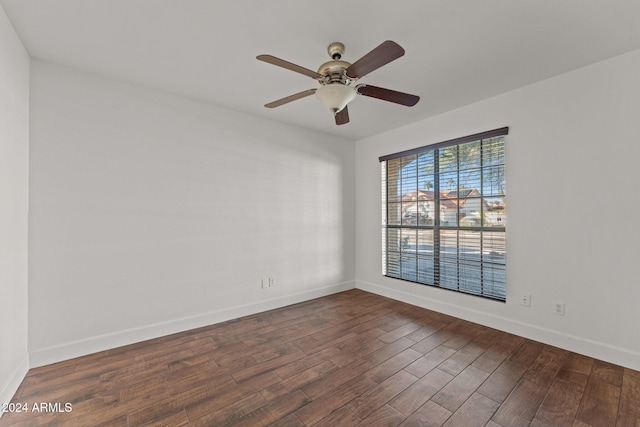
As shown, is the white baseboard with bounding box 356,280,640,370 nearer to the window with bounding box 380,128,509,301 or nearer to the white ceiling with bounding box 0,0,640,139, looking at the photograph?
the window with bounding box 380,128,509,301

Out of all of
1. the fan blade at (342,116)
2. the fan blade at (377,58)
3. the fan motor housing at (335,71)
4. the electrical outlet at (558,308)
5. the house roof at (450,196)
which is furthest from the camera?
the house roof at (450,196)

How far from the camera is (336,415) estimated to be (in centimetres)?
169

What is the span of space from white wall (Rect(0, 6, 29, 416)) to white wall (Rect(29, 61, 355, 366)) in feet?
Result: 0.41

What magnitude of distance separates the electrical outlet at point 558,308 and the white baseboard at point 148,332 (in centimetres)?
276

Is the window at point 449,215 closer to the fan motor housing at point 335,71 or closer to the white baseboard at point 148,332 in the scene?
the white baseboard at point 148,332

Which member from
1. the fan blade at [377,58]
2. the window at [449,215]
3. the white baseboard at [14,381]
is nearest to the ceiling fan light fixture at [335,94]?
the fan blade at [377,58]

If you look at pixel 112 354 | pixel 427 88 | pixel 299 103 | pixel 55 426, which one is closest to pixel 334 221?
pixel 299 103

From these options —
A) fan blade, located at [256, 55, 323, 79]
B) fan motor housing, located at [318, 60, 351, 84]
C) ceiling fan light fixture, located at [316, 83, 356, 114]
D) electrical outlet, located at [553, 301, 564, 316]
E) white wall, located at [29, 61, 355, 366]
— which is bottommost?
electrical outlet, located at [553, 301, 564, 316]

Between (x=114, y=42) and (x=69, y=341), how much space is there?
8.12 feet

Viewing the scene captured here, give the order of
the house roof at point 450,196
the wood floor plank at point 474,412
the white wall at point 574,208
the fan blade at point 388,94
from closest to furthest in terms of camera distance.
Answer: the wood floor plank at point 474,412 → the fan blade at point 388,94 → the white wall at point 574,208 → the house roof at point 450,196

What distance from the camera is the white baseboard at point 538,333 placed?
2.23 metres

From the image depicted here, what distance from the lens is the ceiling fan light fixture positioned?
198 centimetres

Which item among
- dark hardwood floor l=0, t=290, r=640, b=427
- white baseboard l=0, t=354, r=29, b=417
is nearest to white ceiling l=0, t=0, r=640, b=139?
white baseboard l=0, t=354, r=29, b=417

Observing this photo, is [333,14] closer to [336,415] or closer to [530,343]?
[336,415]
